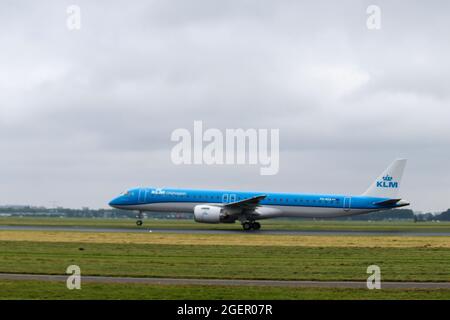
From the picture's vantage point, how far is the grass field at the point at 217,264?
733 inches

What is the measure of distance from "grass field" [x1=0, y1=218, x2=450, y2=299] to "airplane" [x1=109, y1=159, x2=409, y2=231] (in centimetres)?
1394

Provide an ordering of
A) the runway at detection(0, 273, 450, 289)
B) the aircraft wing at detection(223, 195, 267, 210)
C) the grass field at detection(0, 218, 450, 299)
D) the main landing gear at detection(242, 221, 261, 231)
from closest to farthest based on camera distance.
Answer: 1. the grass field at detection(0, 218, 450, 299)
2. the runway at detection(0, 273, 450, 289)
3. the aircraft wing at detection(223, 195, 267, 210)
4. the main landing gear at detection(242, 221, 261, 231)

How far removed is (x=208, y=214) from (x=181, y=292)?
3468 centimetres

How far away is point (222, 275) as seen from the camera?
2311 centimetres

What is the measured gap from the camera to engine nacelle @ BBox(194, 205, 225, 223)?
2105 inches

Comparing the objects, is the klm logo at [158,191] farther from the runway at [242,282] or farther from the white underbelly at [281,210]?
the runway at [242,282]

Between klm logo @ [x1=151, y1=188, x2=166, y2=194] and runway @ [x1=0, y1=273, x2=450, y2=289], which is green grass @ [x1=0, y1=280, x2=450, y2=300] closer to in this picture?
runway @ [x1=0, y1=273, x2=450, y2=289]

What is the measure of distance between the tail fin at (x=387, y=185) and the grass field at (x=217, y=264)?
16.4 metres

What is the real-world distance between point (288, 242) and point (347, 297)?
2316cm

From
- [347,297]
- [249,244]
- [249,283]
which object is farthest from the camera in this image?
[249,244]

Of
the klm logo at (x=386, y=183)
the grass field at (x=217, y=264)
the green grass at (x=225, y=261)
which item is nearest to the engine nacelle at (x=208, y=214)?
the grass field at (x=217, y=264)

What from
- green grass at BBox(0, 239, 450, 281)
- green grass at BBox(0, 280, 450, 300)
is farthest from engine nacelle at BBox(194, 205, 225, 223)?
green grass at BBox(0, 280, 450, 300)
